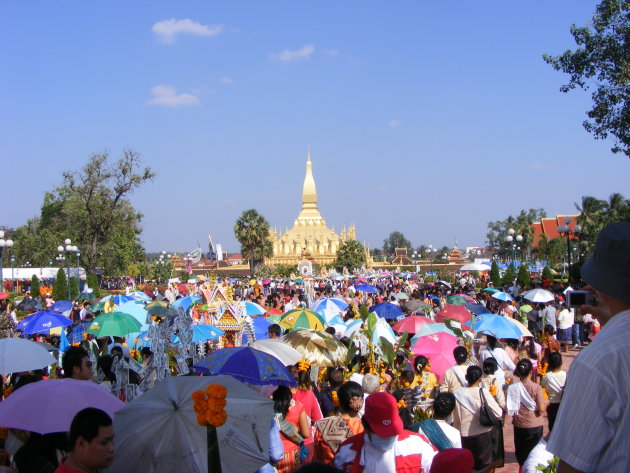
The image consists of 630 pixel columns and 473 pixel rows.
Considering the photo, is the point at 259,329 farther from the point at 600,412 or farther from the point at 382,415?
the point at 600,412

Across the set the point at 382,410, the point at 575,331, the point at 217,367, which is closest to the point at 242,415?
the point at 382,410

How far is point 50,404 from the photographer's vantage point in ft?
15.4

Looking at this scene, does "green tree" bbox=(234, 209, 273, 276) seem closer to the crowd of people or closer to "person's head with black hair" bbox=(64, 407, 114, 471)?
the crowd of people

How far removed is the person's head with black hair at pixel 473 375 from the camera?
6633 mm

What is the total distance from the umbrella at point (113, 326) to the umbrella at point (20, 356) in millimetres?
3947

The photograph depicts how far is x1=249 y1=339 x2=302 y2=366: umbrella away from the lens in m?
7.68

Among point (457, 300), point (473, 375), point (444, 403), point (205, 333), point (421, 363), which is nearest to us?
point (444, 403)

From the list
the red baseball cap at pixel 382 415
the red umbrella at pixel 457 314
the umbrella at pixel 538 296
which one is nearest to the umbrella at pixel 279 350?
the red baseball cap at pixel 382 415

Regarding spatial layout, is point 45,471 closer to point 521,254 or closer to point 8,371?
point 8,371

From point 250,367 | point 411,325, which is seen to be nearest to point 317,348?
point 250,367

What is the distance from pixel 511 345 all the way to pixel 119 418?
7.91 m

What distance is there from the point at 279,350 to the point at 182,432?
3559 millimetres

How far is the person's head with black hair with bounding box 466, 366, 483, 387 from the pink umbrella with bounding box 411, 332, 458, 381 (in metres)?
2.47

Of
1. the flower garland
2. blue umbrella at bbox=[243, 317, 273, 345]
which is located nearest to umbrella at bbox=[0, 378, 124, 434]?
the flower garland
